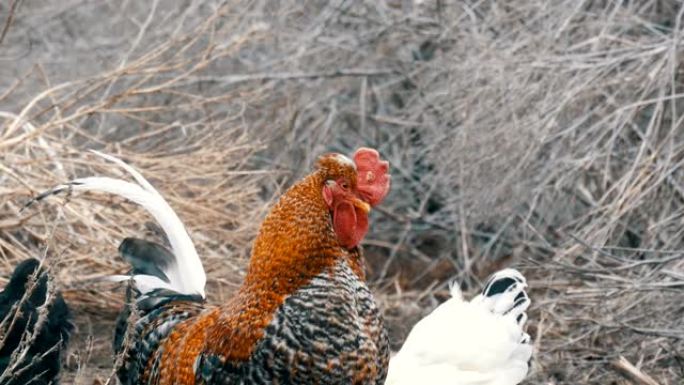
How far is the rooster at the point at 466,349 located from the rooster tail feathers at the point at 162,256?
85cm

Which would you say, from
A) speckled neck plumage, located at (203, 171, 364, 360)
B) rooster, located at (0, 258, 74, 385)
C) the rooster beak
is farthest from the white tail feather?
the rooster beak

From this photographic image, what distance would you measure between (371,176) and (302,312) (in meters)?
0.54

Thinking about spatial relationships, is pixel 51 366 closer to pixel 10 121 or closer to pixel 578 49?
pixel 10 121

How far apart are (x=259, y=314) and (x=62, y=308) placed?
140 centimetres

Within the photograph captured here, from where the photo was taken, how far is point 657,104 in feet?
21.3

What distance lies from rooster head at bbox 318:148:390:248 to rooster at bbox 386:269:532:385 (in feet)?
2.85

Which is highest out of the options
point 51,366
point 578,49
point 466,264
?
point 578,49

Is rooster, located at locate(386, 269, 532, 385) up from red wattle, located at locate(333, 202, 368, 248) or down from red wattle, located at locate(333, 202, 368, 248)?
down

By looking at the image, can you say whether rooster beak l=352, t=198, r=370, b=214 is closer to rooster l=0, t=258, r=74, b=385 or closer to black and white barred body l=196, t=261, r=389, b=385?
black and white barred body l=196, t=261, r=389, b=385

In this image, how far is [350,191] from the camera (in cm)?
418

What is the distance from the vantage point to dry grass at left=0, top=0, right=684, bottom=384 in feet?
20.3

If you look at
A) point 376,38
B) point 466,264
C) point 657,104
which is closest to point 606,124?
point 657,104

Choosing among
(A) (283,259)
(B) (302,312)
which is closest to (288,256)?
(A) (283,259)

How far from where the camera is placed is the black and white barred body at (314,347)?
391 centimetres
